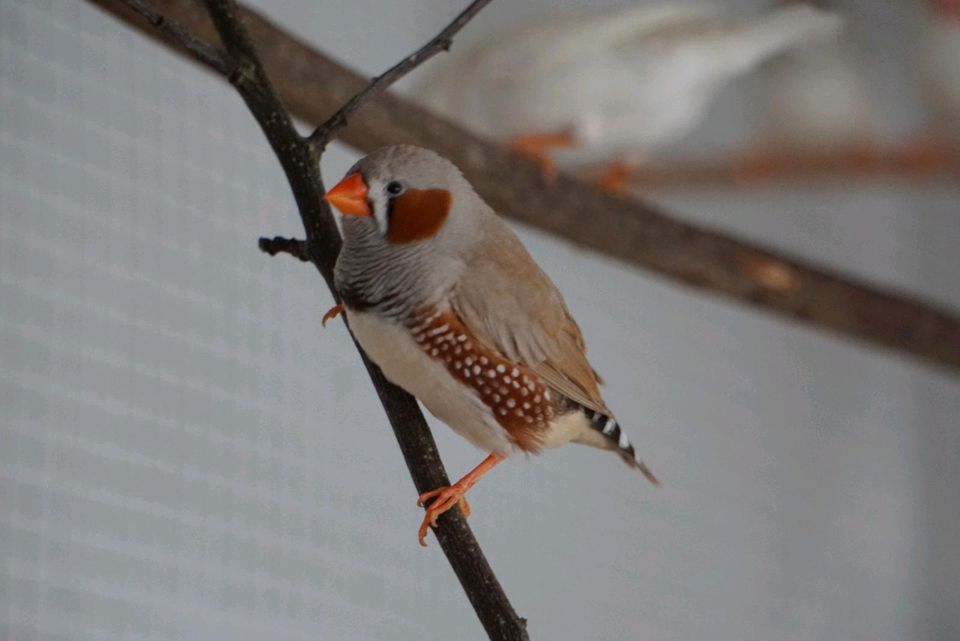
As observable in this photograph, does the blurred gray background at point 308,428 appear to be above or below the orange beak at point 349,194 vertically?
above

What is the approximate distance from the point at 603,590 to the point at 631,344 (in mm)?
467

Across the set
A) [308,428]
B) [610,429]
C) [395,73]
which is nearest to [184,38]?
[395,73]

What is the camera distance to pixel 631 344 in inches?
93.4

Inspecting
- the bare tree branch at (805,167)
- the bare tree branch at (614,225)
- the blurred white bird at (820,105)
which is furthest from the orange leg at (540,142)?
the blurred white bird at (820,105)

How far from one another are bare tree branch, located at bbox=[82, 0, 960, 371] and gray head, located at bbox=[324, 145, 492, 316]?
589mm

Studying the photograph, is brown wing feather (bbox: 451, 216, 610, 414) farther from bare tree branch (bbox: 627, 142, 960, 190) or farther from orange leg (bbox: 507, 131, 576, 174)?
bare tree branch (bbox: 627, 142, 960, 190)

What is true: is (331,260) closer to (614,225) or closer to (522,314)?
(522,314)

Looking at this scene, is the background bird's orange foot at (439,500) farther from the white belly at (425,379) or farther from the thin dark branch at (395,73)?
the thin dark branch at (395,73)

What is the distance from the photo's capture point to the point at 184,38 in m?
0.74

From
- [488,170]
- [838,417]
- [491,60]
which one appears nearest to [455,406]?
[488,170]

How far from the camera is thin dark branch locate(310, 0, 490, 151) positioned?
73 centimetres

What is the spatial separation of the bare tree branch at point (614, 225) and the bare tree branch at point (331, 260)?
0.47 meters

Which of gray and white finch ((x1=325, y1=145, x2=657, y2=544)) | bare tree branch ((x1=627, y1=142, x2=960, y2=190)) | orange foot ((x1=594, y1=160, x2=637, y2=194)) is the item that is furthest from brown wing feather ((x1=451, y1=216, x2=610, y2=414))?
bare tree branch ((x1=627, y1=142, x2=960, y2=190))

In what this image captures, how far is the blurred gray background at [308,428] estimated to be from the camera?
1611 millimetres
